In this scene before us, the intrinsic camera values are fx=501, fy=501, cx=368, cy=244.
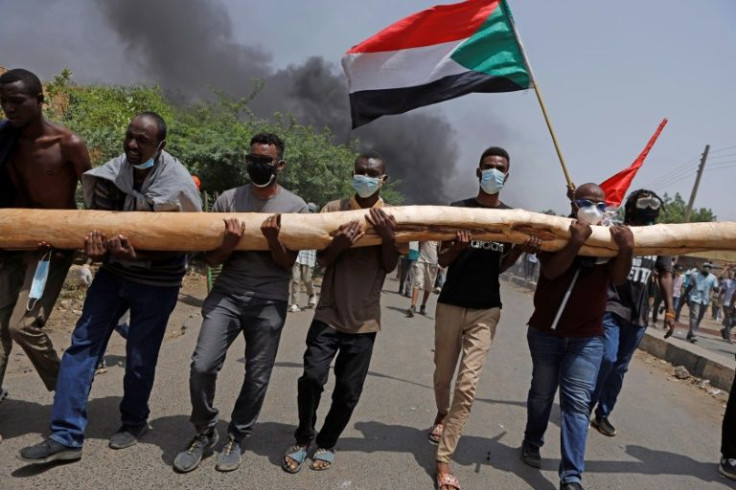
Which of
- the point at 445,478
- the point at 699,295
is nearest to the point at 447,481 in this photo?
the point at 445,478

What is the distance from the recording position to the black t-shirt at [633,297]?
4.15m

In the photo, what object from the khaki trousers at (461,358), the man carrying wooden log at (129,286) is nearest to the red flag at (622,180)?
the khaki trousers at (461,358)

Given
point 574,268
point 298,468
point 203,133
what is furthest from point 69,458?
point 203,133

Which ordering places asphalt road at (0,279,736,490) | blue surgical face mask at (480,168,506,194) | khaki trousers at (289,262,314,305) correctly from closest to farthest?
asphalt road at (0,279,736,490) < blue surgical face mask at (480,168,506,194) < khaki trousers at (289,262,314,305)

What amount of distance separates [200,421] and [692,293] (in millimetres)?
12704

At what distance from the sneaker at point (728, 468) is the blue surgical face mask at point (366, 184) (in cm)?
335

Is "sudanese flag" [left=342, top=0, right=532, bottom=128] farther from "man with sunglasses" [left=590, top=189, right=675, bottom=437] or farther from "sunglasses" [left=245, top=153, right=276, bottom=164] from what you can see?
"man with sunglasses" [left=590, top=189, right=675, bottom=437]

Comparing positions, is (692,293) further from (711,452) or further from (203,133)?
(203,133)

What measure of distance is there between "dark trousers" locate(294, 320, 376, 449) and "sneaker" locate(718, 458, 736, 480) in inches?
114

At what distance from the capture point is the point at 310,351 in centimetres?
305

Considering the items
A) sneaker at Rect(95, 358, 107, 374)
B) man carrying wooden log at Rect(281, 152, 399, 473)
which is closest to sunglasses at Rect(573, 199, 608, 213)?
man carrying wooden log at Rect(281, 152, 399, 473)

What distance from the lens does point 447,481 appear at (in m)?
2.93

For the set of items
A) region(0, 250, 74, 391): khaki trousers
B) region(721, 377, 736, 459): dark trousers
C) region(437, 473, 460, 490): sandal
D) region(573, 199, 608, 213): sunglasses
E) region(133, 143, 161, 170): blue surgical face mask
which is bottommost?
region(437, 473, 460, 490): sandal

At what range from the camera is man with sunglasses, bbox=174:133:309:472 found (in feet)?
9.42
